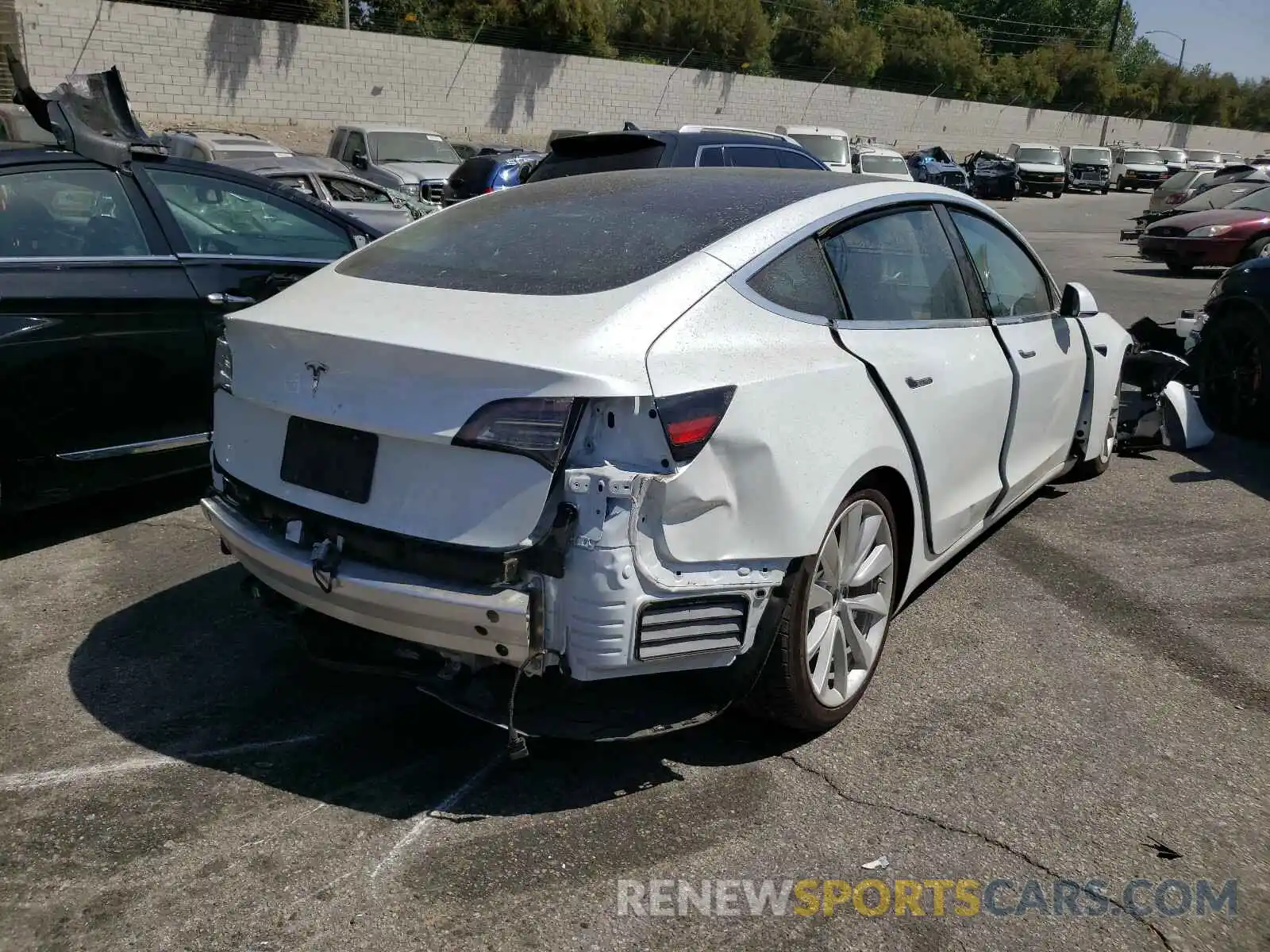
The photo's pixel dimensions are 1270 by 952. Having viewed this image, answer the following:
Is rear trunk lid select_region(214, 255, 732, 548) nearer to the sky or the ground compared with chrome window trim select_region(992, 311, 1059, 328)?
nearer to the ground

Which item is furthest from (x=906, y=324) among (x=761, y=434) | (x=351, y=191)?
(x=351, y=191)

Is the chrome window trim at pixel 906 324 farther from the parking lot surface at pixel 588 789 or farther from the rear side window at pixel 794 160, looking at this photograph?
the rear side window at pixel 794 160

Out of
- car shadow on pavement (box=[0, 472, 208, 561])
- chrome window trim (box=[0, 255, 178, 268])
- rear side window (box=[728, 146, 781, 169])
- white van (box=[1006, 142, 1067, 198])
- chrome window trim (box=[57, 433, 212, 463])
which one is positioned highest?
white van (box=[1006, 142, 1067, 198])

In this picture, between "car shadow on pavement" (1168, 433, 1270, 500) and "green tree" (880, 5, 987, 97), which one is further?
"green tree" (880, 5, 987, 97)

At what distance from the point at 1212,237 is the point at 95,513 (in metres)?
16.3

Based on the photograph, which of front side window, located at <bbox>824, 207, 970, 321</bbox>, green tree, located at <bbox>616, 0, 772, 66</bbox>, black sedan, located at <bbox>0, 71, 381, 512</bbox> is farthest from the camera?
green tree, located at <bbox>616, 0, 772, 66</bbox>

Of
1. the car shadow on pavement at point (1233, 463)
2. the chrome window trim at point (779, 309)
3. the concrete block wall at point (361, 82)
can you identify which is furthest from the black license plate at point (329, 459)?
the concrete block wall at point (361, 82)

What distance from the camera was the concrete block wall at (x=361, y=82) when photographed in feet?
88.1

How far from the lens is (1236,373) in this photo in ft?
23.5

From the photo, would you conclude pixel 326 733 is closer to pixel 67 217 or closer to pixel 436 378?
pixel 436 378

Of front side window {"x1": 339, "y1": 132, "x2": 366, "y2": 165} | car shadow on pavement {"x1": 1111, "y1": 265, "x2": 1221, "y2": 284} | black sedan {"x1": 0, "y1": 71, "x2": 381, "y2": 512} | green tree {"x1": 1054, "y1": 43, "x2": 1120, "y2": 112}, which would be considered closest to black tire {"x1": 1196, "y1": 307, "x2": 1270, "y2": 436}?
black sedan {"x1": 0, "y1": 71, "x2": 381, "y2": 512}

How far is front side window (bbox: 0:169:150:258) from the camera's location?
453 centimetres

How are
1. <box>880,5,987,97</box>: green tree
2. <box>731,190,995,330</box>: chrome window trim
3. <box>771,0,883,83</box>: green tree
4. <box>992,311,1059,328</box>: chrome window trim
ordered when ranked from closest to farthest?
<box>731,190,995,330</box>: chrome window trim → <box>992,311,1059,328</box>: chrome window trim → <box>771,0,883,83</box>: green tree → <box>880,5,987,97</box>: green tree

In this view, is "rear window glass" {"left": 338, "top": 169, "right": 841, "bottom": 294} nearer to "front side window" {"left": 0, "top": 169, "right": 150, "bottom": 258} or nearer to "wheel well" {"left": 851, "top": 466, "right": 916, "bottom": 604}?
"wheel well" {"left": 851, "top": 466, "right": 916, "bottom": 604}
